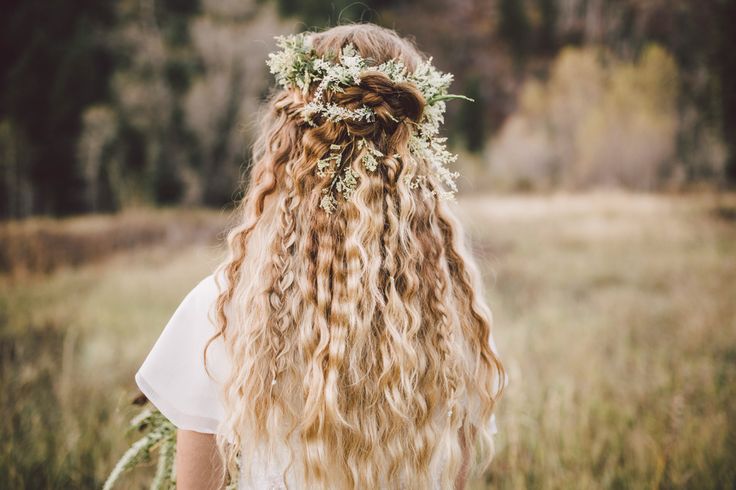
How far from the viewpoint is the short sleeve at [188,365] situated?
1.19m

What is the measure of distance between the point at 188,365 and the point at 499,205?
55.1 feet

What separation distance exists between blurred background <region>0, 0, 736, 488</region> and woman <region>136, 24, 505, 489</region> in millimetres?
731

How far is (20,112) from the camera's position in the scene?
50.2ft

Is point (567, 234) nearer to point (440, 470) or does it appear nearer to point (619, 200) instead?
point (619, 200)

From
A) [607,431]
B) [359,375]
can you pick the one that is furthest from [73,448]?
[607,431]

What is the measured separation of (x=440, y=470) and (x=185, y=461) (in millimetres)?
746

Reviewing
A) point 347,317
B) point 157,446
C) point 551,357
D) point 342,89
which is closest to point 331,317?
point 347,317

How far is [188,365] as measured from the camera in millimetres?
1203

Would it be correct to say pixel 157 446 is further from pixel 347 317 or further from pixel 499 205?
pixel 499 205

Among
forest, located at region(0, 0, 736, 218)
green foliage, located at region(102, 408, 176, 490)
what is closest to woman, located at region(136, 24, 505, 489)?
green foliage, located at region(102, 408, 176, 490)

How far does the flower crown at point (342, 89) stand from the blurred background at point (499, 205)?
638 millimetres

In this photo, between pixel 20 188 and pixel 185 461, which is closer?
pixel 185 461

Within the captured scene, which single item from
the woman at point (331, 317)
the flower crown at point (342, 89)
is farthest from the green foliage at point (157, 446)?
the flower crown at point (342, 89)

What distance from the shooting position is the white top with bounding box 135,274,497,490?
1191mm
